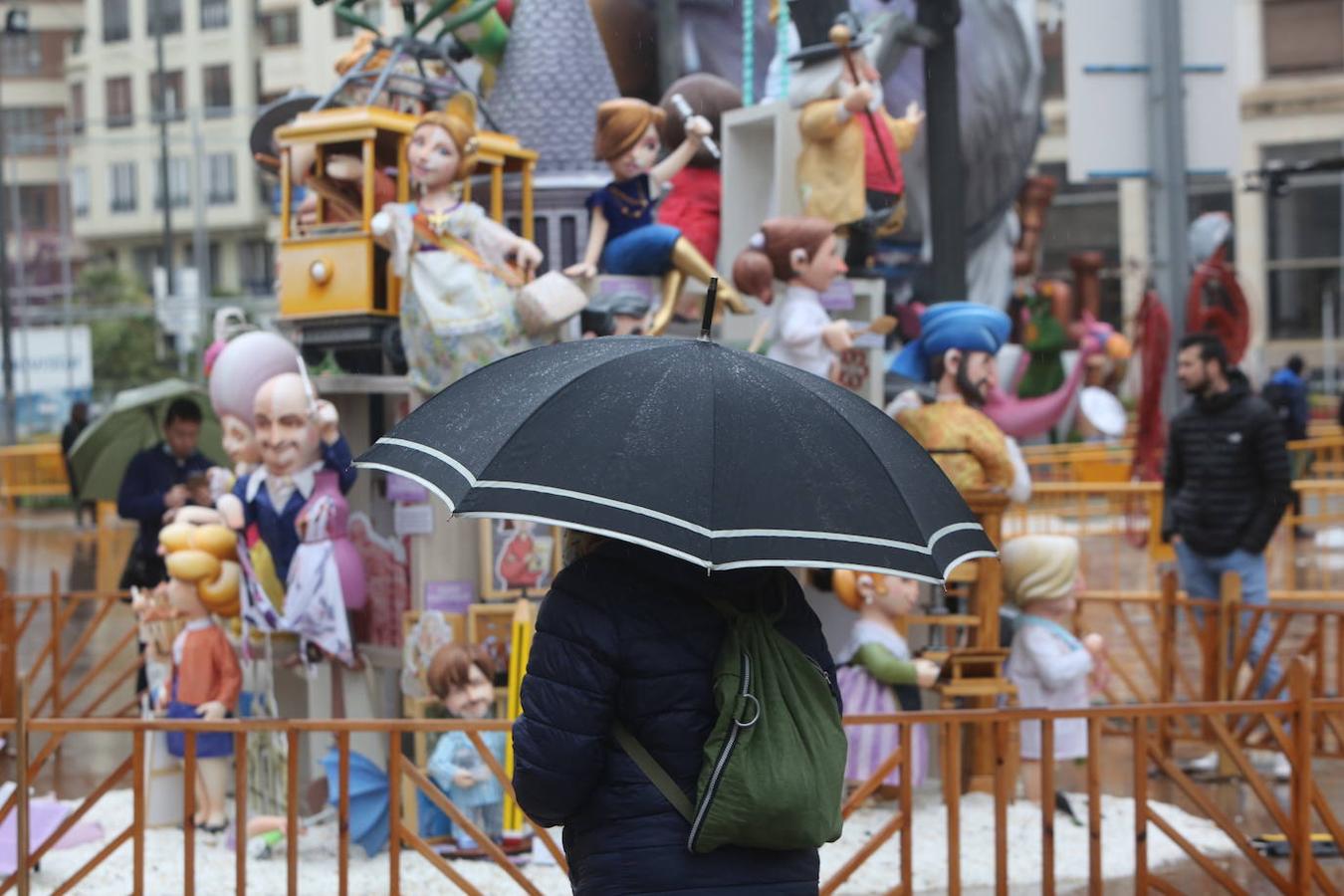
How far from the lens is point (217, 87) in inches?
2045

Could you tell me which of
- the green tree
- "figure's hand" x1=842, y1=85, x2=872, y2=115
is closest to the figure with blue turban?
"figure's hand" x1=842, y1=85, x2=872, y2=115

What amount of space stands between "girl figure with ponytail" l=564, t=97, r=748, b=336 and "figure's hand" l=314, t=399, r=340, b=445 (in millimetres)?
1245

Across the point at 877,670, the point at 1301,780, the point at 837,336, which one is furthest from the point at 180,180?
the point at 1301,780

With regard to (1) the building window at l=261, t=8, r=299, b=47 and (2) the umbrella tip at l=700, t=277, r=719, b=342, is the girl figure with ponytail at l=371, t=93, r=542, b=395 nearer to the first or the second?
(2) the umbrella tip at l=700, t=277, r=719, b=342

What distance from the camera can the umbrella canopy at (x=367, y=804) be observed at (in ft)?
22.6

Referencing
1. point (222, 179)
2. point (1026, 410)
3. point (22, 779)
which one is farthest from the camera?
point (222, 179)

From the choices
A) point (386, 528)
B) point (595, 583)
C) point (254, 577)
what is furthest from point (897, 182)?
point (595, 583)

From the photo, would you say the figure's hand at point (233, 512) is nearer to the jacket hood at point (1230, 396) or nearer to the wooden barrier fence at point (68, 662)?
the wooden barrier fence at point (68, 662)

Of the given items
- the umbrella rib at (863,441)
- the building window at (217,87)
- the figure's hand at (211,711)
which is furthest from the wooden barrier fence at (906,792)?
the building window at (217,87)

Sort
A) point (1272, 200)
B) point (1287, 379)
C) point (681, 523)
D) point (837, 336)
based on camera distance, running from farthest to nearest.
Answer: point (1272, 200), point (1287, 379), point (837, 336), point (681, 523)

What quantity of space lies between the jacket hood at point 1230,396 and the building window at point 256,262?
47380 mm

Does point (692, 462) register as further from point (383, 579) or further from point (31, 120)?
point (31, 120)

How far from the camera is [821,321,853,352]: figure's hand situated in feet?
24.1

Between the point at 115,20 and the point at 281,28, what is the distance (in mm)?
7740
